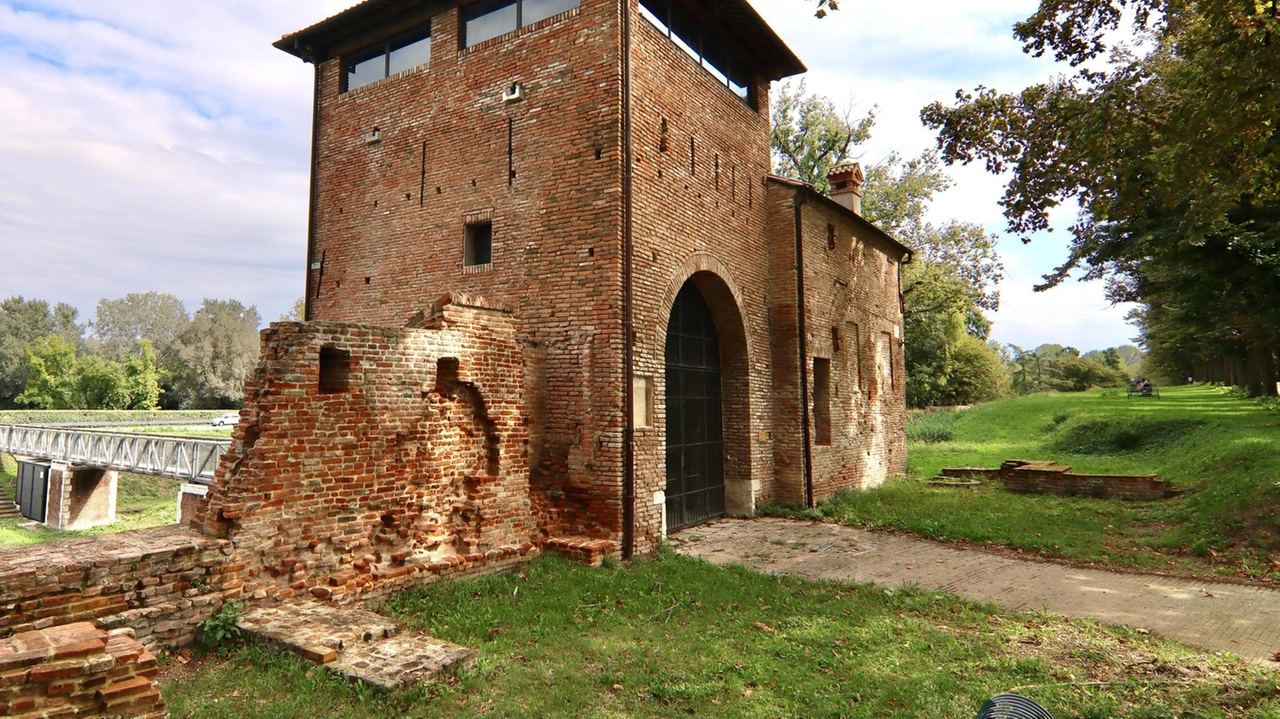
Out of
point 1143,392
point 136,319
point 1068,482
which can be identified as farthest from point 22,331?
point 1143,392

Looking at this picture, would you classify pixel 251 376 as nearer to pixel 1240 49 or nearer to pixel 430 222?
pixel 430 222

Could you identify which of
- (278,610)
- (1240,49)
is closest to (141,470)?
(278,610)

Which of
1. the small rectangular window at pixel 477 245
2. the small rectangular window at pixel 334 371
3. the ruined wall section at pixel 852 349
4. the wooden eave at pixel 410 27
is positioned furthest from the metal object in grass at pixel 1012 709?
the wooden eave at pixel 410 27

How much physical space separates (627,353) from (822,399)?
683 cm

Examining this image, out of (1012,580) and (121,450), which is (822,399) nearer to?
(1012,580)

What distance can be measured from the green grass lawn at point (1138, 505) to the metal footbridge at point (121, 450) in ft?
61.1

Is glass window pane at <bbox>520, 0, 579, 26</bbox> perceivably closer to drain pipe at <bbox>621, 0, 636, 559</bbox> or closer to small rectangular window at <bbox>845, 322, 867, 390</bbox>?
drain pipe at <bbox>621, 0, 636, 559</bbox>

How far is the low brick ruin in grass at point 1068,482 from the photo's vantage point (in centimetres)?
1323

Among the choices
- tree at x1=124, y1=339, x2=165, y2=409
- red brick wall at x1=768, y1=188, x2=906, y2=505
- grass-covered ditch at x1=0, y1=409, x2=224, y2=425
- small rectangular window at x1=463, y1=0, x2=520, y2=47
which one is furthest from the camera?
tree at x1=124, y1=339, x2=165, y2=409

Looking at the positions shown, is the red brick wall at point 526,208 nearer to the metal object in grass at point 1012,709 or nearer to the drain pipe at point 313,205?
the drain pipe at point 313,205

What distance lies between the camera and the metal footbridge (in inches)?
809

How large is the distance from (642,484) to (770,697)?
4.51 m

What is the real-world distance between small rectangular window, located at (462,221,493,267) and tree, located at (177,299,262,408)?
57061 millimetres

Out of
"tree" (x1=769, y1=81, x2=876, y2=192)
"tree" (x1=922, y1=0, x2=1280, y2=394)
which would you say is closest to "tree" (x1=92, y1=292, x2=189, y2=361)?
"tree" (x1=769, y1=81, x2=876, y2=192)
